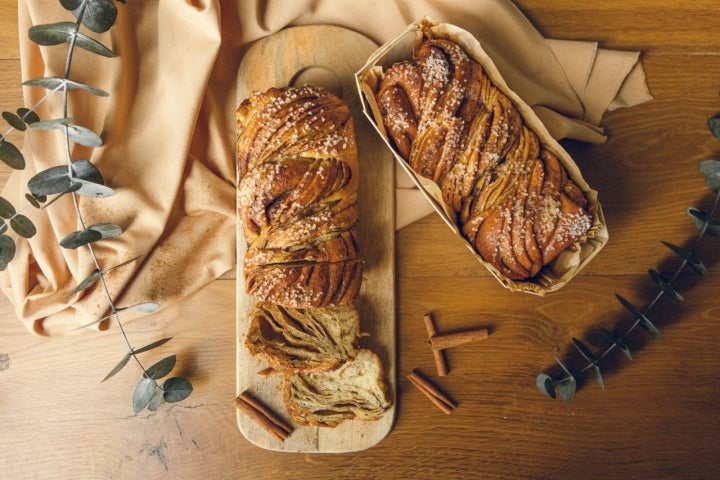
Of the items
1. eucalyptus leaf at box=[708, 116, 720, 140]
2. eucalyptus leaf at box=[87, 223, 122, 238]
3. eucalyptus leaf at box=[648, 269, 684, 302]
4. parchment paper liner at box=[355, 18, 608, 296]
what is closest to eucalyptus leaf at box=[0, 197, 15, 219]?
eucalyptus leaf at box=[87, 223, 122, 238]

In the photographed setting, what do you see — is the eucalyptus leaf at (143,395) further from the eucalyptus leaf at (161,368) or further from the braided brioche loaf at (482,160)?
the braided brioche loaf at (482,160)

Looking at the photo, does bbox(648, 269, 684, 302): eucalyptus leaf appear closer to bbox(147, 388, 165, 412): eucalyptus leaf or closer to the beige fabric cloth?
the beige fabric cloth

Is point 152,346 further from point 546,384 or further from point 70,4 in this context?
point 546,384

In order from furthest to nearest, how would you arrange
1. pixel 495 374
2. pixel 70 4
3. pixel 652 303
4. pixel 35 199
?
1. pixel 495 374
2. pixel 652 303
3. pixel 35 199
4. pixel 70 4

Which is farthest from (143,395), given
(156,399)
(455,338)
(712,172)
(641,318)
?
(712,172)

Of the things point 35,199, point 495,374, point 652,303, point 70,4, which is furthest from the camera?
point 495,374

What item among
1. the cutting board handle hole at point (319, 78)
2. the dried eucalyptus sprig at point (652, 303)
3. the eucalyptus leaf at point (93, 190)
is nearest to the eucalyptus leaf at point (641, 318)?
the dried eucalyptus sprig at point (652, 303)
